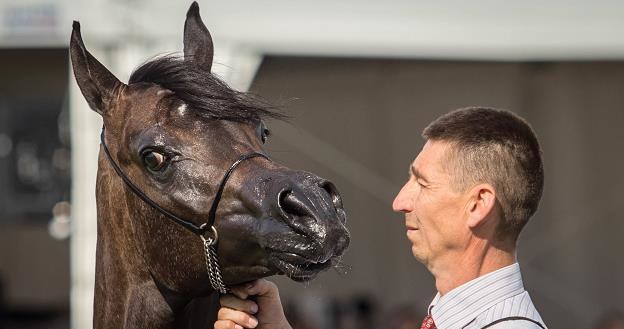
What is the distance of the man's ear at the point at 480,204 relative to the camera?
2.27m

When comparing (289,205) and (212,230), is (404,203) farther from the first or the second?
(212,230)

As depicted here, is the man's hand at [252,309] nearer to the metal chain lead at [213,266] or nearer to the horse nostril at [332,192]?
the metal chain lead at [213,266]

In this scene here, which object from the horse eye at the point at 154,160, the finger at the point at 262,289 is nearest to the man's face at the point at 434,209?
the finger at the point at 262,289

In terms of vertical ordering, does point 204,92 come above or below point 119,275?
above

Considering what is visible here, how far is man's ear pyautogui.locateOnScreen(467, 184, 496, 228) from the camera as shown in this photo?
2.27 m

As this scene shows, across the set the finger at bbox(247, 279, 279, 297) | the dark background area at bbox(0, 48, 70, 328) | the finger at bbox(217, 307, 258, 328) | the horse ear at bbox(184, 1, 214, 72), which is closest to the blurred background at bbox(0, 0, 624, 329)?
the horse ear at bbox(184, 1, 214, 72)

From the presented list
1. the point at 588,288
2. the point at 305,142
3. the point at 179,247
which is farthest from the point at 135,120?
the point at 588,288

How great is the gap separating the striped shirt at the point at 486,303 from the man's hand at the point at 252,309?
50 centimetres

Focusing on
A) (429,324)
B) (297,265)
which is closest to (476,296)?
(429,324)

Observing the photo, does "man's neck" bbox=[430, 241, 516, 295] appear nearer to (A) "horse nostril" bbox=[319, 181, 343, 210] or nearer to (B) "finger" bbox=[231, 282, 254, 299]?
(A) "horse nostril" bbox=[319, 181, 343, 210]

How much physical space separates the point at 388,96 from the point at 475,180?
5.85 meters

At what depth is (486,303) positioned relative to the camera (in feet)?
7.37

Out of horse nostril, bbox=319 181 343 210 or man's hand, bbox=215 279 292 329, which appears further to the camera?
man's hand, bbox=215 279 292 329

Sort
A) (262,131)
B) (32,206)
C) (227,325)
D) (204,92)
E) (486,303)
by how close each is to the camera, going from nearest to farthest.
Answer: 1. (486,303)
2. (227,325)
3. (204,92)
4. (262,131)
5. (32,206)
